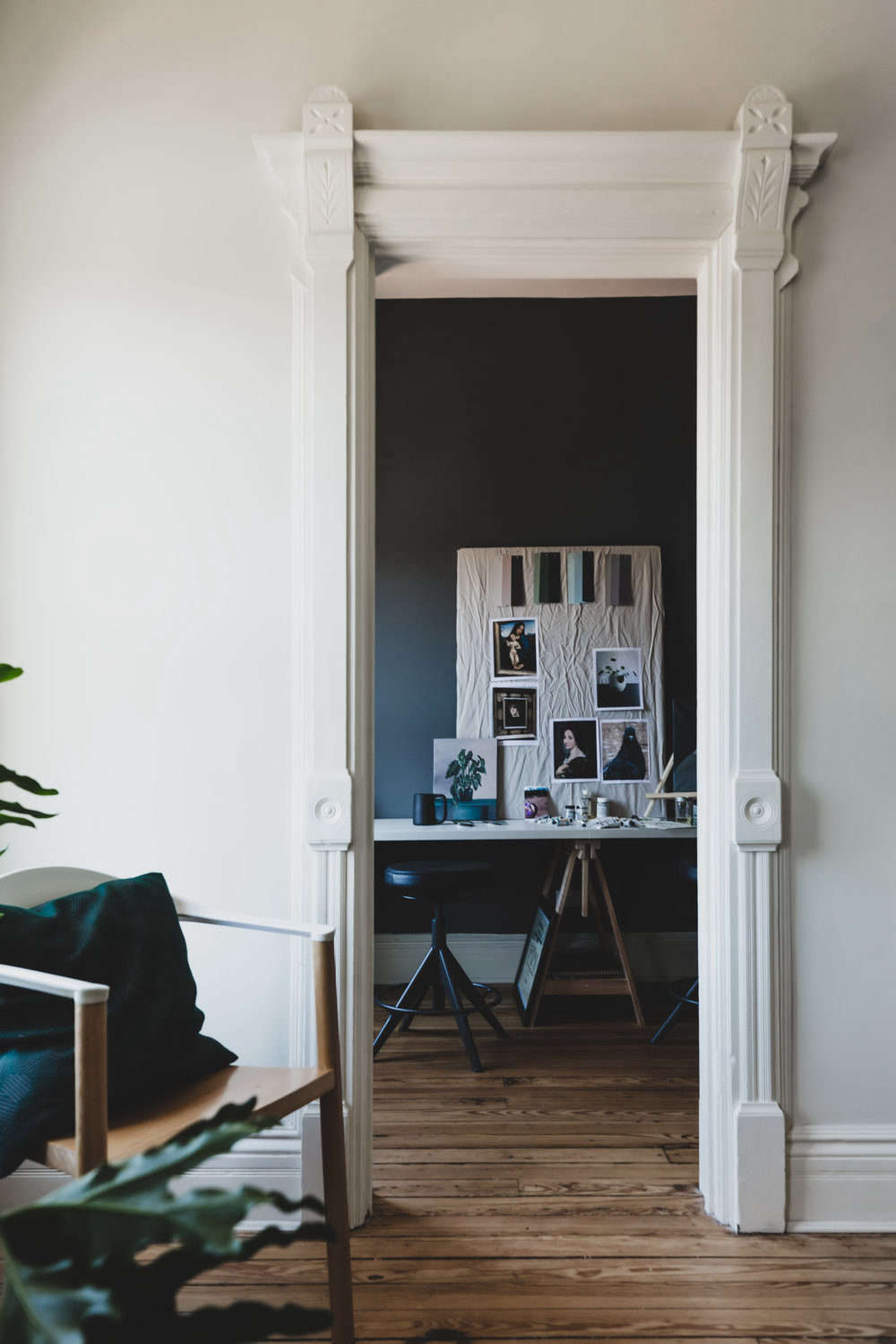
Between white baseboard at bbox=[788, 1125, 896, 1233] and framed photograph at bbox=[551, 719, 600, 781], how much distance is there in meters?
2.14

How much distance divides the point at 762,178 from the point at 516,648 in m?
2.37

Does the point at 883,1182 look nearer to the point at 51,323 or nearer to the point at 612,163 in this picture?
the point at 612,163

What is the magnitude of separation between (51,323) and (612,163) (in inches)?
54.5

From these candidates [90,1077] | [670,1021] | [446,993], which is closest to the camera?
[90,1077]

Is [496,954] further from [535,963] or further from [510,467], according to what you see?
[510,467]

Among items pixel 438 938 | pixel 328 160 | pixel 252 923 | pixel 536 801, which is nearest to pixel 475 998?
pixel 438 938

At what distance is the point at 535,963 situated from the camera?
3766 mm

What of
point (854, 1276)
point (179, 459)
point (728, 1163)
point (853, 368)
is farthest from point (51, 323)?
point (854, 1276)

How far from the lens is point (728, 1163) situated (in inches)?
86.4

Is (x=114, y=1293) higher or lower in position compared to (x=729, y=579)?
lower

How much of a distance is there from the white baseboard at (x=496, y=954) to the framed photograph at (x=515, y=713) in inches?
35.4

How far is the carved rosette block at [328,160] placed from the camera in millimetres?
2180

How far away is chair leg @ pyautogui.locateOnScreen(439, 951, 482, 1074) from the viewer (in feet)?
10.6

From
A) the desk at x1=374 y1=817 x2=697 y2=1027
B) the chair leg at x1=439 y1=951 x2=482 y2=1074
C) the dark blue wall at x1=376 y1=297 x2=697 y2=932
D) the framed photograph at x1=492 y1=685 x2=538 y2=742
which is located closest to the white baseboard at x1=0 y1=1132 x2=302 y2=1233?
the chair leg at x1=439 y1=951 x2=482 y2=1074
